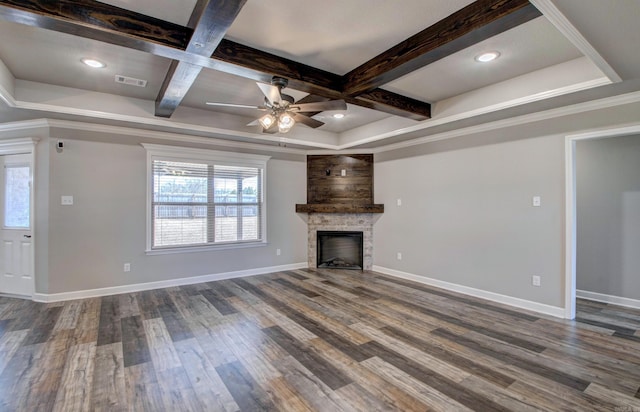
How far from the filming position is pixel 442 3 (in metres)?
2.21

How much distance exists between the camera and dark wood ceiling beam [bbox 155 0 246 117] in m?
1.90

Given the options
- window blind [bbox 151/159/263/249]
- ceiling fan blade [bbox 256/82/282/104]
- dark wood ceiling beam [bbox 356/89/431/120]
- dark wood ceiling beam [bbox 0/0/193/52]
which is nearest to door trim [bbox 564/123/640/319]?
dark wood ceiling beam [bbox 356/89/431/120]

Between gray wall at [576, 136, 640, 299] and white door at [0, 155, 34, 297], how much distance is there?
A: 26.2 feet

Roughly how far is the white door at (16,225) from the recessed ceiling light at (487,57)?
5.83 meters

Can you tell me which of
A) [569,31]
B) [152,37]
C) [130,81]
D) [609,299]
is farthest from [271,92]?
[609,299]

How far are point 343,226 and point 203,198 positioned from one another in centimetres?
276

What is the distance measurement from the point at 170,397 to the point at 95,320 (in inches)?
81.9

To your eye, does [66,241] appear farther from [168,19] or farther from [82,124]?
[168,19]

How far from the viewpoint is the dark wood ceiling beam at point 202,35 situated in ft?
6.25

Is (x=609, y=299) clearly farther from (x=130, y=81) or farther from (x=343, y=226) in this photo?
(x=130, y=81)

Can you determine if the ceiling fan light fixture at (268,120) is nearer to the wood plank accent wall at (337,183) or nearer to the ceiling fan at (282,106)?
the ceiling fan at (282,106)

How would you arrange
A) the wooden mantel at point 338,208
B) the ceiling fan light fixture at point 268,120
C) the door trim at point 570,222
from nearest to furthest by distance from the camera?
1. the ceiling fan light fixture at point 268,120
2. the door trim at point 570,222
3. the wooden mantel at point 338,208

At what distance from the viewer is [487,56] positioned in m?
2.98

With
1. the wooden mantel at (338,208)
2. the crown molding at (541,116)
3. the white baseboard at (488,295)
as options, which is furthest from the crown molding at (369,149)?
the white baseboard at (488,295)
